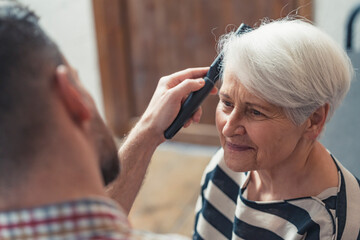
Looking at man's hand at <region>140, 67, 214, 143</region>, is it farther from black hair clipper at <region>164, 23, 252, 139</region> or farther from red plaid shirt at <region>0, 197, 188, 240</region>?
red plaid shirt at <region>0, 197, 188, 240</region>

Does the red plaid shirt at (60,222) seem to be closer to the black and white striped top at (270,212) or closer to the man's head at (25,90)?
the man's head at (25,90)

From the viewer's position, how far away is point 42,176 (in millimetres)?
641

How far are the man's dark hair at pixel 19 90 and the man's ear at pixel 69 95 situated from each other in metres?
0.02

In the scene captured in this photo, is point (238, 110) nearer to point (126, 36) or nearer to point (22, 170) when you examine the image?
point (22, 170)

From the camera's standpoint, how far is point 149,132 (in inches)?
49.7

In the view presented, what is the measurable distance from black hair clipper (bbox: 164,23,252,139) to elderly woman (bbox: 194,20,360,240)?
44 mm

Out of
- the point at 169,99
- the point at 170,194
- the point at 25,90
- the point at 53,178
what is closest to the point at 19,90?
the point at 25,90

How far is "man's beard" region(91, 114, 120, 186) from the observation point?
2.62ft

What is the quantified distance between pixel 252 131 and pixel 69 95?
569 mm

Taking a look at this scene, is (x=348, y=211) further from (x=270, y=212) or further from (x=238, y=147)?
(x=238, y=147)

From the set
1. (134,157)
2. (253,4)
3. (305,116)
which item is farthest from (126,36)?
(305,116)

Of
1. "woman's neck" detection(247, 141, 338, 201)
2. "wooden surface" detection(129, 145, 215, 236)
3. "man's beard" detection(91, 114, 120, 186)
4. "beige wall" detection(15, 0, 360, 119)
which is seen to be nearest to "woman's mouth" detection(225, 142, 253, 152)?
"woman's neck" detection(247, 141, 338, 201)

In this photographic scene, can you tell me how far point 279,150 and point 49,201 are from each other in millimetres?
654

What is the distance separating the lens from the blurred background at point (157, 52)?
260 cm
